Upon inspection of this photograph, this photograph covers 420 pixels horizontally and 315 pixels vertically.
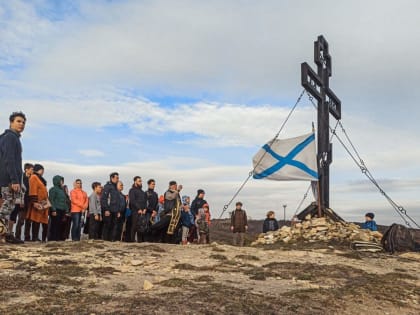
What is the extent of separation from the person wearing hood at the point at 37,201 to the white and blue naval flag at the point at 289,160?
26.7ft

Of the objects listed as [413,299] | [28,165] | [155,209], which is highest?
[28,165]

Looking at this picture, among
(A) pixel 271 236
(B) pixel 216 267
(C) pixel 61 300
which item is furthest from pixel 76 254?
(A) pixel 271 236

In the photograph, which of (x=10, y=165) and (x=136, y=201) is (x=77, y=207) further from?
(x=10, y=165)

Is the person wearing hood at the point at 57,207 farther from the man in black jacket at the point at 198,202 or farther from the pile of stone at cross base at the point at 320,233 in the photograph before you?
the pile of stone at cross base at the point at 320,233

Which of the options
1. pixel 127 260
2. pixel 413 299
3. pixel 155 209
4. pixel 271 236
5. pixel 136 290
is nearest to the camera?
pixel 136 290

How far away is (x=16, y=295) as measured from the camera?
5.53 meters

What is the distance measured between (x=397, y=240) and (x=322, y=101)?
19.0 ft

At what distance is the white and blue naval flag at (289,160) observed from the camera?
1638cm

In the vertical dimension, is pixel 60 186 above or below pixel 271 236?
above

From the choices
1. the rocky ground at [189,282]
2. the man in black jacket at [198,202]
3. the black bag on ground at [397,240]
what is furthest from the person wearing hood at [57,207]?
the black bag on ground at [397,240]

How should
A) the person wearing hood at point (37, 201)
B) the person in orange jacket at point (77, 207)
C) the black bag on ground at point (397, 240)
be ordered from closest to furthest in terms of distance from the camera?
the person wearing hood at point (37, 201) < the person in orange jacket at point (77, 207) < the black bag on ground at point (397, 240)

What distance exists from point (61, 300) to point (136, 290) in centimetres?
102

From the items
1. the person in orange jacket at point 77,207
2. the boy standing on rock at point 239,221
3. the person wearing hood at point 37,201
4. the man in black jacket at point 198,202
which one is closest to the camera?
the person wearing hood at point 37,201

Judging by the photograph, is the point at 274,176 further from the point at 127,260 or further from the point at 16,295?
the point at 16,295
